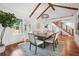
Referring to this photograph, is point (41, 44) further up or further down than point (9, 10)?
further down

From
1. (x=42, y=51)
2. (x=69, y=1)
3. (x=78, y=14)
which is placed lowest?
(x=42, y=51)

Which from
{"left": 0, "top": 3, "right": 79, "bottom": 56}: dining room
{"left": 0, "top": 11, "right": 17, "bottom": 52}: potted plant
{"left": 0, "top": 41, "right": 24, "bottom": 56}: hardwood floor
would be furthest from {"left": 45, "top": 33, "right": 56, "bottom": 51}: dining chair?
{"left": 0, "top": 11, "right": 17, "bottom": 52}: potted plant

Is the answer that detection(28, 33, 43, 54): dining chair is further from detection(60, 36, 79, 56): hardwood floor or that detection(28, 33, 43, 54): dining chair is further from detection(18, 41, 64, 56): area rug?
detection(60, 36, 79, 56): hardwood floor

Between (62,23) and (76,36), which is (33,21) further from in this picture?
(76,36)

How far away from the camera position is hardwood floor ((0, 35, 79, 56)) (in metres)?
2.41

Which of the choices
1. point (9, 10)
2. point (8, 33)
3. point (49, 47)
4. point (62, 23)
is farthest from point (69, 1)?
point (8, 33)

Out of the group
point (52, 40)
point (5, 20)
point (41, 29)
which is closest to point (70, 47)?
point (52, 40)

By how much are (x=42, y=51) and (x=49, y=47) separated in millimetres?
153

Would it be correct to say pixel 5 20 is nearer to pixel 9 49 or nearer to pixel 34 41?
pixel 9 49

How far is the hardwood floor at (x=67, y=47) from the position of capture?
95.0 inches

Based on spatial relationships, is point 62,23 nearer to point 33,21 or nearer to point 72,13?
point 72,13

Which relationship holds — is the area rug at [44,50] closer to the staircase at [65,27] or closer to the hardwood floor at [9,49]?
the hardwood floor at [9,49]

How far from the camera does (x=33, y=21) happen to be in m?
2.43

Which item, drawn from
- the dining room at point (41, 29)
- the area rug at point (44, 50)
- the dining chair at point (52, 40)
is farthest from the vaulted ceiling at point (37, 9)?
the area rug at point (44, 50)
